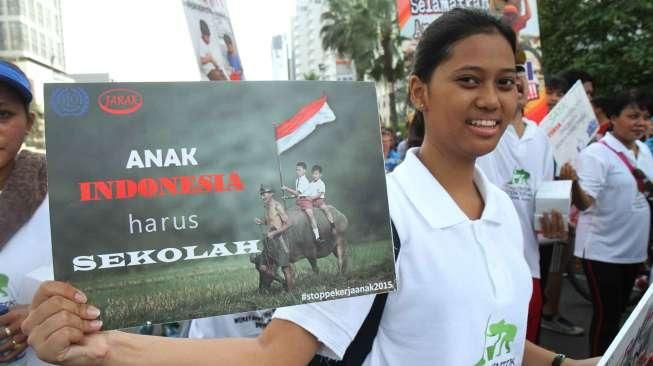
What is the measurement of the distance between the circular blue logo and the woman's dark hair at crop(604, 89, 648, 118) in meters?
3.83

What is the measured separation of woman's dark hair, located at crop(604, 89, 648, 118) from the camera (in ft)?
12.8

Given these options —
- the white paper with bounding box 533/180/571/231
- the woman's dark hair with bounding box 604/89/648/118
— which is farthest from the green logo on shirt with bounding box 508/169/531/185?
the woman's dark hair with bounding box 604/89/648/118

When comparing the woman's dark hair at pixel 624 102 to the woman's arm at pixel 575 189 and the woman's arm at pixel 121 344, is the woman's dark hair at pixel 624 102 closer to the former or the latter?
the woman's arm at pixel 575 189

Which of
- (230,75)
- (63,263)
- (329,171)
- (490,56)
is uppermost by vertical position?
(230,75)

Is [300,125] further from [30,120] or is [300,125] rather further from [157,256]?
[30,120]

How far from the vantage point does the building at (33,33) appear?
6203 millimetres

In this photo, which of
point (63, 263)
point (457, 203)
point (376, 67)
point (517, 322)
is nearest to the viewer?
point (63, 263)

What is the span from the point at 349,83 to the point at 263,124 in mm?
182

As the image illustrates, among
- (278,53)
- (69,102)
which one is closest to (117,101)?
(69,102)

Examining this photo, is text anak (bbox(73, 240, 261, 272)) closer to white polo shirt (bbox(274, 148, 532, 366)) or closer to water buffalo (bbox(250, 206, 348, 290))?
water buffalo (bbox(250, 206, 348, 290))

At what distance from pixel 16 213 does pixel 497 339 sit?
1.36 meters

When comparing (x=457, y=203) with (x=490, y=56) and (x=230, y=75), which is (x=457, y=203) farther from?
(x=230, y=75)

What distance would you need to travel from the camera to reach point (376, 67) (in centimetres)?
3406

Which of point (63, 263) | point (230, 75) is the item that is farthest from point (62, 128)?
point (230, 75)
